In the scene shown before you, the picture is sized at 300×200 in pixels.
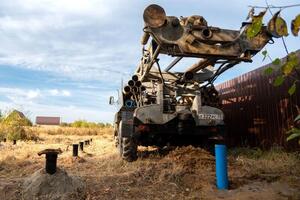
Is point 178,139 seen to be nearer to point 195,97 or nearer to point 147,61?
point 195,97

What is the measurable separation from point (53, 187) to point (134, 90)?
5019 millimetres

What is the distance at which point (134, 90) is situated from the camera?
11.2 m

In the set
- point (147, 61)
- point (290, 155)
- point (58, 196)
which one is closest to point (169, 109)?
point (147, 61)

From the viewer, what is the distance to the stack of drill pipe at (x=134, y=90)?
11153 millimetres

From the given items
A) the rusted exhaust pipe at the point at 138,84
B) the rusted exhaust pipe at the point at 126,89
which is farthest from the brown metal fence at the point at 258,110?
the rusted exhaust pipe at the point at 126,89

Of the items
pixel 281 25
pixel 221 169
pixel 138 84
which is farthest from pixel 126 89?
pixel 281 25

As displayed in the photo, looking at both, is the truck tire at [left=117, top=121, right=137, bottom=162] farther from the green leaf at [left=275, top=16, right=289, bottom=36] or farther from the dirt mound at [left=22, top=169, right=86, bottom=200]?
the green leaf at [left=275, top=16, right=289, bottom=36]

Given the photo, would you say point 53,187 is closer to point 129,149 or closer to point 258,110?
point 129,149

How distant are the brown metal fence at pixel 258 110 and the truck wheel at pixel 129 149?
430 centimetres

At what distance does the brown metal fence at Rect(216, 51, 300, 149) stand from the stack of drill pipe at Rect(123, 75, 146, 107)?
3.93 m

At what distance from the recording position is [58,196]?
6.54m

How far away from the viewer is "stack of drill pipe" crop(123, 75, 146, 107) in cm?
1115

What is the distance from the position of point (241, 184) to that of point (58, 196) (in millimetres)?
3253

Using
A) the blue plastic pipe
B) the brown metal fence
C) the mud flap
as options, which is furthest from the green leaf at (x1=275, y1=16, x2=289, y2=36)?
the brown metal fence
